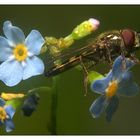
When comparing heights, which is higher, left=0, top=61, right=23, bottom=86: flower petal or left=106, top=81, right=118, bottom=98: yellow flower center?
left=0, top=61, right=23, bottom=86: flower petal

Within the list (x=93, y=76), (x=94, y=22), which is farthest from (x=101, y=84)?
(x=94, y=22)

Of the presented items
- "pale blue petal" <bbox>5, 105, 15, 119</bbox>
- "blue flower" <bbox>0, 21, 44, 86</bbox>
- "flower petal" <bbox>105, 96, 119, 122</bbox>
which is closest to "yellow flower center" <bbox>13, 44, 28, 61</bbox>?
"blue flower" <bbox>0, 21, 44, 86</bbox>

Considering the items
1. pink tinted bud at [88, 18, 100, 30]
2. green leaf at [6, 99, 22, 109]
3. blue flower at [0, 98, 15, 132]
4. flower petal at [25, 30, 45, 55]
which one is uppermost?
pink tinted bud at [88, 18, 100, 30]

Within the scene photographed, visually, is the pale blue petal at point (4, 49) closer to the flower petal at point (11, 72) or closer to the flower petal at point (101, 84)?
the flower petal at point (11, 72)

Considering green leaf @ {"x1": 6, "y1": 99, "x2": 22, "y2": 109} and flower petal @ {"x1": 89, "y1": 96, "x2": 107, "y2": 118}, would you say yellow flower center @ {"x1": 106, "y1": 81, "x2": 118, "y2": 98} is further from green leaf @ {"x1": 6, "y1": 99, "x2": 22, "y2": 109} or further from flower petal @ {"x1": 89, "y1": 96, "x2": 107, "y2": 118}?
green leaf @ {"x1": 6, "y1": 99, "x2": 22, "y2": 109}

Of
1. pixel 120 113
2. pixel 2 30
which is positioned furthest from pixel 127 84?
pixel 2 30
